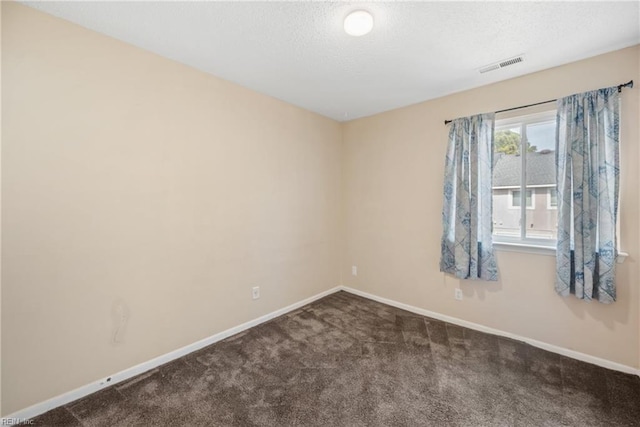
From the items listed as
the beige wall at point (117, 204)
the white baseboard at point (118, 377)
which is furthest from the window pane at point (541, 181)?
the white baseboard at point (118, 377)

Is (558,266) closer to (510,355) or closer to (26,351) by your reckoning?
(510,355)

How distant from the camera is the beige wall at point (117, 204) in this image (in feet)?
5.19

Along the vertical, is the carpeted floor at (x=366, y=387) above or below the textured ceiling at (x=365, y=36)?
below

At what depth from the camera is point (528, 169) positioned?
248 cm

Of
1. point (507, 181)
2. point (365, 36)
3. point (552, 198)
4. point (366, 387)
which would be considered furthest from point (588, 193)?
point (366, 387)

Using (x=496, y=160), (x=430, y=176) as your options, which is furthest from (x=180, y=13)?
(x=496, y=160)

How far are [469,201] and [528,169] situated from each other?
1.86 ft

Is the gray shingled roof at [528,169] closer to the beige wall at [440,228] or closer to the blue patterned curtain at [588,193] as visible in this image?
the blue patterned curtain at [588,193]

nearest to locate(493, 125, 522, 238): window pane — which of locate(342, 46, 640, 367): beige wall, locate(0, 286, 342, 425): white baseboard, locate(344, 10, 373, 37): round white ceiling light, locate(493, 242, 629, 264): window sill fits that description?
locate(493, 242, 629, 264): window sill

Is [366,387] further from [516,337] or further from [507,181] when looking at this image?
[507,181]

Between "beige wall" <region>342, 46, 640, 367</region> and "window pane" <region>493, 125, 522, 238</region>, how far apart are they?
26cm

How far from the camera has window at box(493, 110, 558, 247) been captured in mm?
2385

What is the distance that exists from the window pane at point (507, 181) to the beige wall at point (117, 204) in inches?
89.9

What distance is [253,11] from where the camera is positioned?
1622mm
